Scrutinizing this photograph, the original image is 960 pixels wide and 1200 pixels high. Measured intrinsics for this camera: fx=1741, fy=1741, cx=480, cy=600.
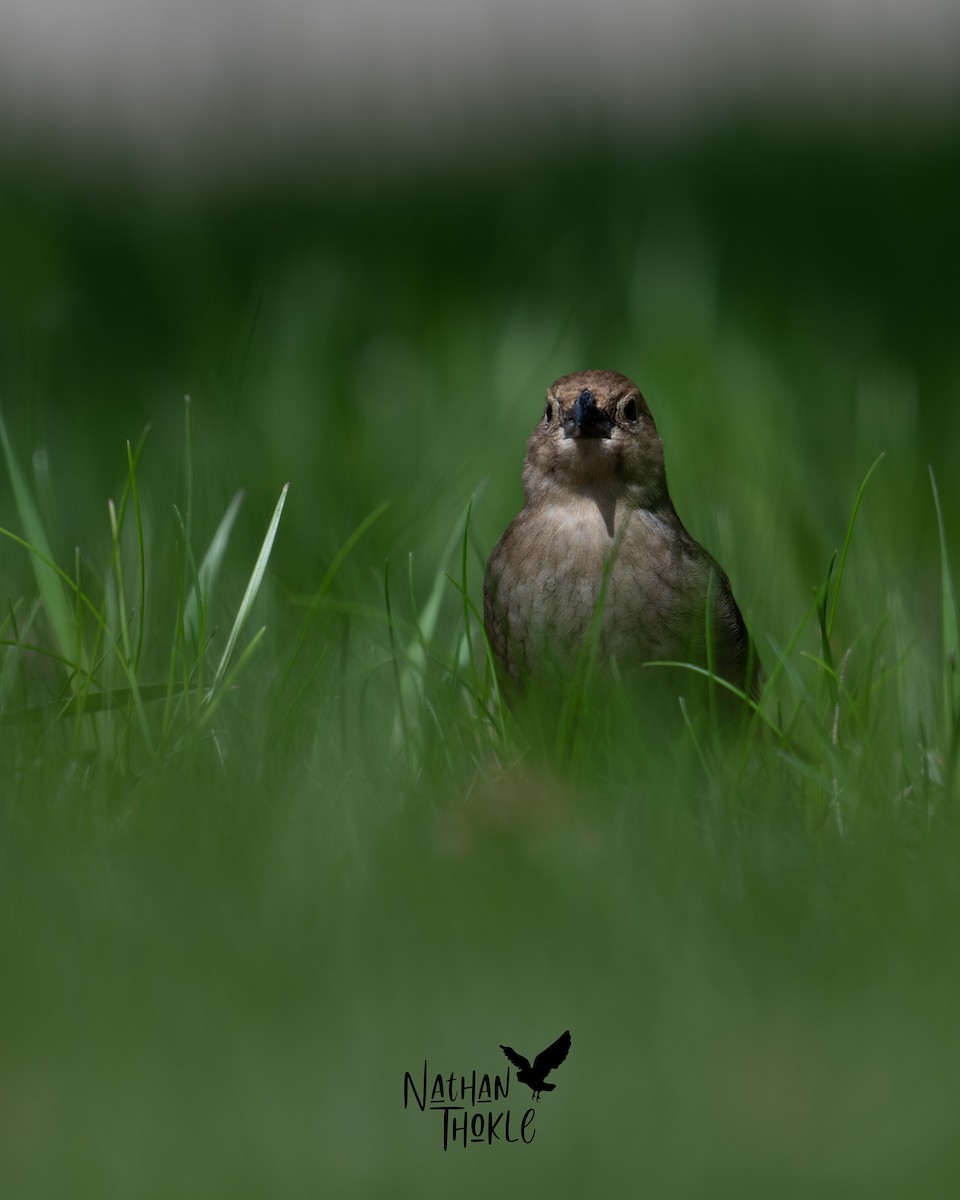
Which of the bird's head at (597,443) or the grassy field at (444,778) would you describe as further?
the bird's head at (597,443)

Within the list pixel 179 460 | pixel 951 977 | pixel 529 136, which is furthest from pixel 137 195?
pixel 951 977

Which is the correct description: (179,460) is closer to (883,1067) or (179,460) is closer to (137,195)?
(137,195)

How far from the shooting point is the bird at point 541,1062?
2202 mm

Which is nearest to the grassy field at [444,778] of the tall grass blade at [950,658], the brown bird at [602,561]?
the tall grass blade at [950,658]

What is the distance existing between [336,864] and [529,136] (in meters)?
6.57

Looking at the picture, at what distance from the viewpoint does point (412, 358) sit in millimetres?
6246

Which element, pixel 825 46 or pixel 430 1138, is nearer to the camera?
pixel 430 1138

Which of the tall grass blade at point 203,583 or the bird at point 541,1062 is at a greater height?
the tall grass blade at point 203,583

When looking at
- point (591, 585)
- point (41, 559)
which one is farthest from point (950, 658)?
point (41, 559)

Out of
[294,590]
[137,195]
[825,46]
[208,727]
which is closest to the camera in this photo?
[208,727]

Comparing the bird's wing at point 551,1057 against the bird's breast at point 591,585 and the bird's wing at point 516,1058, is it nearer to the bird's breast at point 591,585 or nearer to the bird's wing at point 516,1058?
the bird's wing at point 516,1058

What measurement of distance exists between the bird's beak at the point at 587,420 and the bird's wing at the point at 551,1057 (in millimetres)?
1931

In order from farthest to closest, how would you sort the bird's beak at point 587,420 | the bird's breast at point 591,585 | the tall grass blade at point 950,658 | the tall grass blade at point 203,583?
the bird's beak at point 587,420 → the bird's breast at point 591,585 → the tall grass blade at point 203,583 → the tall grass blade at point 950,658

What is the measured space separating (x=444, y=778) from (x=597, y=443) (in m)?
1.14
